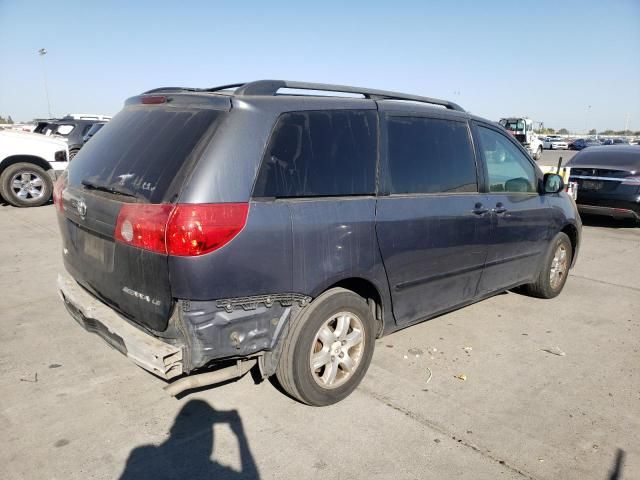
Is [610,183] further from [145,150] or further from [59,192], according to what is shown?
[59,192]

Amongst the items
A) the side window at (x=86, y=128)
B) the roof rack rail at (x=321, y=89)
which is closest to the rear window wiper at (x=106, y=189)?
the roof rack rail at (x=321, y=89)

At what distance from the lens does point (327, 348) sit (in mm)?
3010

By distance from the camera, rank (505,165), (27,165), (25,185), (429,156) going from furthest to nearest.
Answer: (25,185)
(27,165)
(505,165)
(429,156)

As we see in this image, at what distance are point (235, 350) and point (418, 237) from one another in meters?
1.50

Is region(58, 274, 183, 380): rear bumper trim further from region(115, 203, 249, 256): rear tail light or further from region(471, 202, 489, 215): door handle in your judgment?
region(471, 202, 489, 215): door handle

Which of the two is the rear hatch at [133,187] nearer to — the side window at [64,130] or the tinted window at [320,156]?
the tinted window at [320,156]

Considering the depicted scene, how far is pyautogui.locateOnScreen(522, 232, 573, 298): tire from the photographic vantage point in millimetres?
4965

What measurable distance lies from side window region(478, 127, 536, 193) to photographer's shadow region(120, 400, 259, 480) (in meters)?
2.81

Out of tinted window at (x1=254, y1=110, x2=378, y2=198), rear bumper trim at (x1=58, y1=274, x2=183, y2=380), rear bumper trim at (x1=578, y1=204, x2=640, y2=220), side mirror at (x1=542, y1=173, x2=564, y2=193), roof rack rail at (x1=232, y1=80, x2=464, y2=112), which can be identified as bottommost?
rear bumper trim at (x1=578, y1=204, x2=640, y2=220)

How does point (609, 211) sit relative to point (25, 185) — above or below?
below

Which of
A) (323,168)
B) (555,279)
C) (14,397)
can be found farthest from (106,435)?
(555,279)

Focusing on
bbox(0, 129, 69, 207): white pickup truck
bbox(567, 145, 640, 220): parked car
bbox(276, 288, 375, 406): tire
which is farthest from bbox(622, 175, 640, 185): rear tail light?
bbox(0, 129, 69, 207): white pickup truck

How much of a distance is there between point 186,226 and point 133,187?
50 cm

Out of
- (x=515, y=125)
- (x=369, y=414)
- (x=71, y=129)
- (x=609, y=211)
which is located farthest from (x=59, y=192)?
(x=515, y=125)
